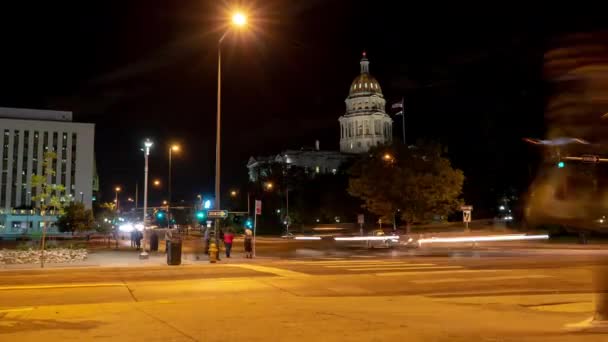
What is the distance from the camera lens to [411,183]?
54875mm

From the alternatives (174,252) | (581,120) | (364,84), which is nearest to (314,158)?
(364,84)

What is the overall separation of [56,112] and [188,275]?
365 feet

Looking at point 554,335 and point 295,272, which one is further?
point 295,272

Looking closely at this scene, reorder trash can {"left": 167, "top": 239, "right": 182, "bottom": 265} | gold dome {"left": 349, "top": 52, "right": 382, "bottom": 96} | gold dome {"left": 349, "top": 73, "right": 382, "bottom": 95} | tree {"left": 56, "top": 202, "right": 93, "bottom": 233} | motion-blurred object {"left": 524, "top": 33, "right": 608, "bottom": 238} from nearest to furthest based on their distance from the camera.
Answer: motion-blurred object {"left": 524, "top": 33, "right": 608, "bottom": 238} < trash can {"left": 167, "top": 239, "right": 182, "bottom": 265} < tree {"left": 56, "top": 202, "right": 93, "bottom": 233} < gold dome {"left": 349, "top": 73, "right": 382, "bottom": 95} < gold dome {"left": 349, "top": 52, "right": 382, "bottom": 96}

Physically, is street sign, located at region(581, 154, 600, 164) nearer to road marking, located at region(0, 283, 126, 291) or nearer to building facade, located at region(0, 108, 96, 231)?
road marking, located at region(0, 283, 126, 291)

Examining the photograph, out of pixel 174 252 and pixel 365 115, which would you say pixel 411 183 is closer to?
pixel 174 252

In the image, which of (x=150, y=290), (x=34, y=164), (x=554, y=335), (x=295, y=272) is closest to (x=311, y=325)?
(x=554, y=335)

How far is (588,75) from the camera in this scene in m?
8.41

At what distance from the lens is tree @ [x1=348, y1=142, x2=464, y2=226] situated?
55125mm

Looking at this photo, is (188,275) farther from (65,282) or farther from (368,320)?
(368,320)

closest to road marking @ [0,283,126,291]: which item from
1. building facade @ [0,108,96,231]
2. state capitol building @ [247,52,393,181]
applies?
building facade @ [0,108,96,231]

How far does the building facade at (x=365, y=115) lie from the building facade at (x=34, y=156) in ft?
271

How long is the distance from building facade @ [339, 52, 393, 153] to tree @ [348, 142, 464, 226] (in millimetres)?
110972

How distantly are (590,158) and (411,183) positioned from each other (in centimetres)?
4612
